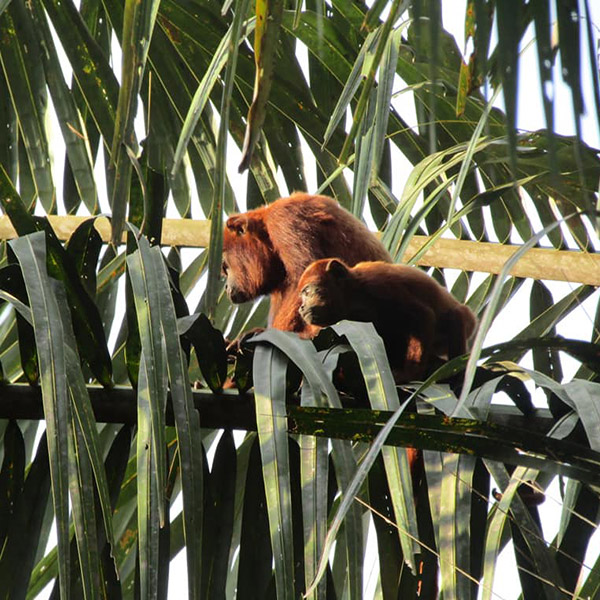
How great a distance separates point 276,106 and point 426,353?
1228 mm

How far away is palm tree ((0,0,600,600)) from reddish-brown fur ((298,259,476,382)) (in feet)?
0.59

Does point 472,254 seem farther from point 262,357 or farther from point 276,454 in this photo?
point 276,454

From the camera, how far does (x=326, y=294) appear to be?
157 inches

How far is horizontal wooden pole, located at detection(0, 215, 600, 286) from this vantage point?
3990 millimetres

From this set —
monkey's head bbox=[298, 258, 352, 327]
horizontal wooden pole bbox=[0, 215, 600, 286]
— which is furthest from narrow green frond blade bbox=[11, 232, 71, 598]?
monkey's head bbox=[298, 258, 352, 327]

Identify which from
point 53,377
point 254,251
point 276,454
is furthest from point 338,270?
point 53,377

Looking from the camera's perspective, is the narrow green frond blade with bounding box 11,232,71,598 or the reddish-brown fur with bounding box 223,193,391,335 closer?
the narrow green frond blade with bounding box 11,232,71,598

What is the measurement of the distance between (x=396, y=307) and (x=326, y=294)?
376 mm

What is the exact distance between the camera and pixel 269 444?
188 centimetres

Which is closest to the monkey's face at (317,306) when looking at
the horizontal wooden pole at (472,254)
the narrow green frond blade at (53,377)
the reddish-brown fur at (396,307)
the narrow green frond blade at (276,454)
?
the reddish-brown fur at (396,307)

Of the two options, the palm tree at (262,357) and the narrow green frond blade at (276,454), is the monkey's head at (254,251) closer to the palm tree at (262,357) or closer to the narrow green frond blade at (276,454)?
the palm tree at (262,357)

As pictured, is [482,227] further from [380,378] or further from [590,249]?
[380,378]

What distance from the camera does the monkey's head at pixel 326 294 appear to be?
3.97 meters

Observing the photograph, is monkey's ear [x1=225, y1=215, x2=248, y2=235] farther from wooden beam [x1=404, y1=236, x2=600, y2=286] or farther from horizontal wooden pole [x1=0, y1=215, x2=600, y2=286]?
wooden beam [x1=404, y1=236, x2=600, y2=286]
